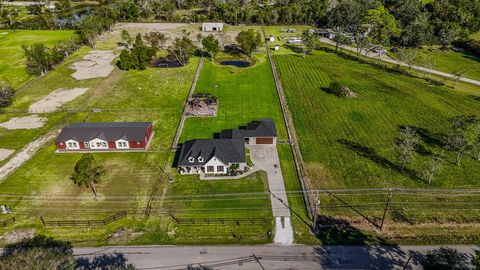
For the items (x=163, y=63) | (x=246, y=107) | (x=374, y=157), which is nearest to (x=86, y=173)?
(x=246, y=107)

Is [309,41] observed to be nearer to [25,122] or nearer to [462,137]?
[462,137]

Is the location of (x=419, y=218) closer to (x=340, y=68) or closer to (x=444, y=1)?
(x=340, y=68)

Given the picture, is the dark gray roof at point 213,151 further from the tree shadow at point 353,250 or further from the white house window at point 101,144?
the tree shadow at point 353,250

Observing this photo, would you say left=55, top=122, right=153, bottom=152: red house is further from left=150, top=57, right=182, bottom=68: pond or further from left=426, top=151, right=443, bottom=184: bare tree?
left=426, top=151, right=443, bottom=184: bare tree

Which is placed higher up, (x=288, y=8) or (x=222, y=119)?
(x=288, y=8)

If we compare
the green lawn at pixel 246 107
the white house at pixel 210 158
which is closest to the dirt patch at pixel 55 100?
the green lawn at pixel 246 107

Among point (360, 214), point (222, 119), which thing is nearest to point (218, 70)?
point (222, 119)
